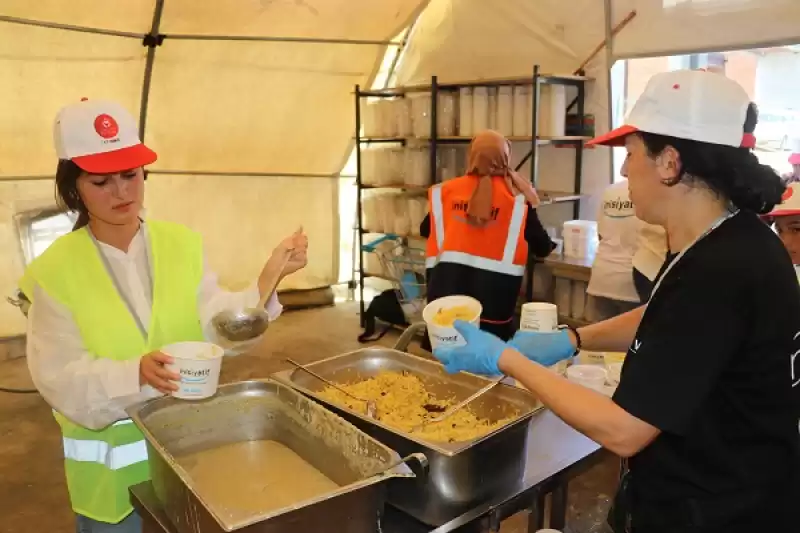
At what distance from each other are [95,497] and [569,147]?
3785mm

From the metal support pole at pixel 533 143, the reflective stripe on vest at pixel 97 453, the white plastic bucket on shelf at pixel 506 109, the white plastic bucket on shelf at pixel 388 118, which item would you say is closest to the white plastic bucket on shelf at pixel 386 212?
the white plastic bucket on shelf at pixel 388 118

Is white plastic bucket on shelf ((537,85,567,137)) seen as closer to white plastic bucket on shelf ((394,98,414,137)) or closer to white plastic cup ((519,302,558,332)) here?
white plastic bucket on shelf ((394,98,414,137))

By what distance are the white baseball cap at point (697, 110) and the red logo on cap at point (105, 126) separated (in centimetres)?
110

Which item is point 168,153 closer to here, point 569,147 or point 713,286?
point 569,147

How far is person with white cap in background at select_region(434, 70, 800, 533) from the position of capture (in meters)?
1.08

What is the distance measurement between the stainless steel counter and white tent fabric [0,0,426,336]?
3.67 m

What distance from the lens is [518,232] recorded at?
3230 mm

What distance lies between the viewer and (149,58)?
14.8 feet

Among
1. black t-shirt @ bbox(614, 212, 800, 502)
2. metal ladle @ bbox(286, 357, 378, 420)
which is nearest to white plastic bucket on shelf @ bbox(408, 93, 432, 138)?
metal ladle @ bbox(286, 357, 378, 420)

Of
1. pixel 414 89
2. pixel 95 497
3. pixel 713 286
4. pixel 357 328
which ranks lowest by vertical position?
pixel 357 328

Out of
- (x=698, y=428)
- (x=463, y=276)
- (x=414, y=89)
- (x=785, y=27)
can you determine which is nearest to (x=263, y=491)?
(x=698, y=428)

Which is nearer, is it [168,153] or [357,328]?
[168,153]

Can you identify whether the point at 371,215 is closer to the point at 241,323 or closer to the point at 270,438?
the point at 241,323

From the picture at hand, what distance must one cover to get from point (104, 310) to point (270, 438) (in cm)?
47
